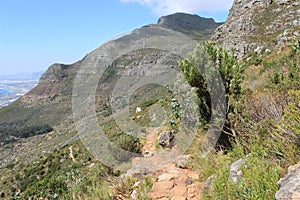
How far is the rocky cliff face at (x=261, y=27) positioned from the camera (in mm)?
28567

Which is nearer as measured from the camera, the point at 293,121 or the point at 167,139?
the point at 293,121

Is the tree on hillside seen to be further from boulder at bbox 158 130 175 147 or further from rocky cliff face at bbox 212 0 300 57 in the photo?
rocky cliff face at bbox 212 0 300 57

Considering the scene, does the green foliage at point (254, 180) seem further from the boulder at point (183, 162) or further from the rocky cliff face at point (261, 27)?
the rocky cliff face at point (261, 27)

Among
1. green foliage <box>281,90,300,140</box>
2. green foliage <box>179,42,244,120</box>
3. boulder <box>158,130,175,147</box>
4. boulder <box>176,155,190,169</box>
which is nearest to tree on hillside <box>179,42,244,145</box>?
green foliage <box>179,42,244,120</box>

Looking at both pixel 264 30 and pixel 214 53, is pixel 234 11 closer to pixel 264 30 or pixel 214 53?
pixel 264 30

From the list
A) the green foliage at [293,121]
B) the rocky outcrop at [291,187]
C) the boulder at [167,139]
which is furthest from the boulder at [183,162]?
the rocky outcrop at [291,187]

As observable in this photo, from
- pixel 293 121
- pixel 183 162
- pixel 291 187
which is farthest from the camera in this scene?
pixel 183 162

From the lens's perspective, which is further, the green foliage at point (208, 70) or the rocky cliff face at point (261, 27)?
the rocky cliff face at point (261, 27)

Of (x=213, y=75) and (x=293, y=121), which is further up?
(x=213, y=75)

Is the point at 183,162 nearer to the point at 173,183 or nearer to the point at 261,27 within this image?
the point at 173,183

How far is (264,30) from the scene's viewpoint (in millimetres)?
32969

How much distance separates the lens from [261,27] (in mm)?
34000

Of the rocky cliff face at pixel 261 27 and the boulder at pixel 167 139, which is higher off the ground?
the rocky cliff face at pixel 261 27

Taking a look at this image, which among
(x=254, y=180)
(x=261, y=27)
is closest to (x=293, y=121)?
(x=254, y=180)
